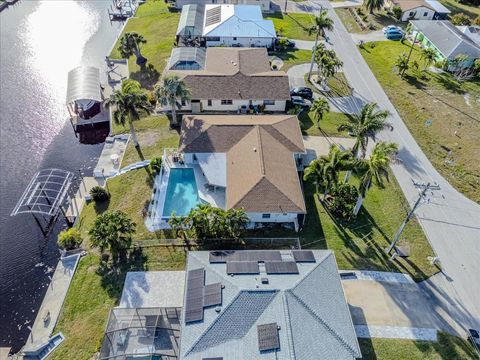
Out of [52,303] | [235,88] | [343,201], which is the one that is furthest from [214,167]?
[52,303]

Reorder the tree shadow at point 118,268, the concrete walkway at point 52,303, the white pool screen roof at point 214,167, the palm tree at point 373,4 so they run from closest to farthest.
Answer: the concrete walkway at point 52,303
the tree shadow at point 118,268
the white pool screen roof at point 214,167
the palm tree at point 373,4

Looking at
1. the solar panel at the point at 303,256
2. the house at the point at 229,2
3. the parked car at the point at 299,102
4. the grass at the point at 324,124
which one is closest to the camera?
the solar panel at the point at 303,256

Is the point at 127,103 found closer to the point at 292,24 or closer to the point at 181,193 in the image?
the point at 181,193

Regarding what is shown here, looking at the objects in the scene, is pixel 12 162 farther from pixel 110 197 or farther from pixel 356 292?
pixel 356 292

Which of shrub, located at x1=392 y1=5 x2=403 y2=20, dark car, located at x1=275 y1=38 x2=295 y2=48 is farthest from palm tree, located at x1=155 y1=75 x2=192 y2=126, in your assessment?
shrub, located at x1=392 y1=5 x2=403 y2=20

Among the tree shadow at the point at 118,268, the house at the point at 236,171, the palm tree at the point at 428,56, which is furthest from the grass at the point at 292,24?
the tree shadow at the point at 118,268

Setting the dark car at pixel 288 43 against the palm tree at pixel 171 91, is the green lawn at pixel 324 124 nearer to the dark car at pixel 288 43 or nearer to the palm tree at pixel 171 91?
the palm tree at pixel 171 91

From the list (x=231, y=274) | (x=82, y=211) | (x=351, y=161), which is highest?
(x=351, y=161)

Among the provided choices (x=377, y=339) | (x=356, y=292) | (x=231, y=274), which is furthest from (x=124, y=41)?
(x=377, y=339)

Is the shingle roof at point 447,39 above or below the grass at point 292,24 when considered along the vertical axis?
above
